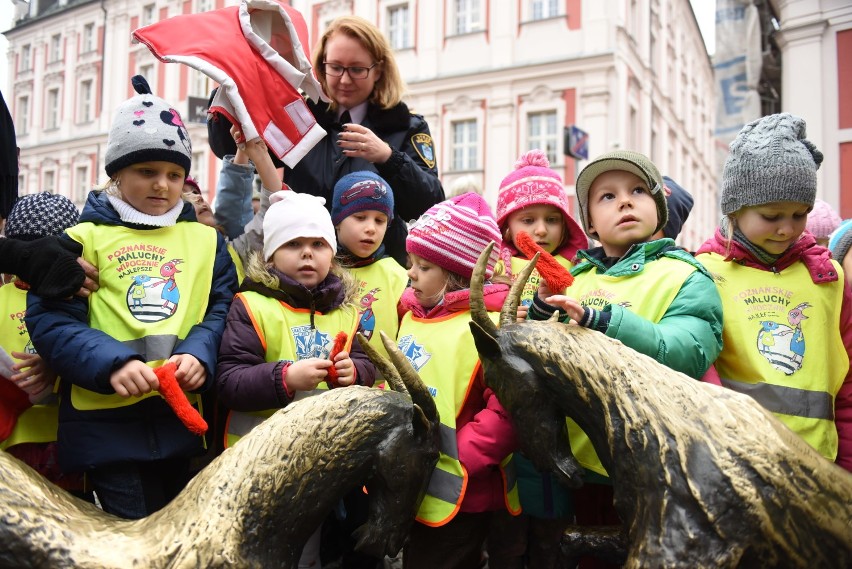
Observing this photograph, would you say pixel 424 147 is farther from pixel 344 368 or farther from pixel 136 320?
pixel 136 320

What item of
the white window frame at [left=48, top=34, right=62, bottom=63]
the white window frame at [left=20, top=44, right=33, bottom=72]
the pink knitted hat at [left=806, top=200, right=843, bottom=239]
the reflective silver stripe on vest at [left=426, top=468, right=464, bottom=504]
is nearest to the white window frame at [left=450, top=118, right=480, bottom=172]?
the pink knitted hat at [left=806, top=200, right=843, bottom=239]

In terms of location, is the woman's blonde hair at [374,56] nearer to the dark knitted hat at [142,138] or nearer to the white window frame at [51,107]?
the dark knitted hat at [142,138]

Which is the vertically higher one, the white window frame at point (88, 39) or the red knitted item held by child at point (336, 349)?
the white window frame at point (88, 39)

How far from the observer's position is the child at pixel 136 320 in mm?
1838

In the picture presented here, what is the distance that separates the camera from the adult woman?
2.58m

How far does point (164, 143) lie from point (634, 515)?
1.64 m

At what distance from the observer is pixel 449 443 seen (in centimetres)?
182

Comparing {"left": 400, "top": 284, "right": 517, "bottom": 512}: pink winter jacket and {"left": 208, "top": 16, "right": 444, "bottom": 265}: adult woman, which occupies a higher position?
{"left": 208, "top": 16, "right": 444, "bottom": 265}: adult woman

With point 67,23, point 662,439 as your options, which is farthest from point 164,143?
point 67,23

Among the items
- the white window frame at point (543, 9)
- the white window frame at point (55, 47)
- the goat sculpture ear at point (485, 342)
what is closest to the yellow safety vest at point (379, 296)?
the goat sculpture ear at point (485, 342)

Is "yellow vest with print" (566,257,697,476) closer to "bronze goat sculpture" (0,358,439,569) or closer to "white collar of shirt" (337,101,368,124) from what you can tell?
"bronze goat sculpture" (0,358,439,569)

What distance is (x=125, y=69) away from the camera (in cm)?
2633

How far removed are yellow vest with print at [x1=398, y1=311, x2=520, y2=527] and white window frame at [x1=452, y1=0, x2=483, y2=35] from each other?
62.6 feet

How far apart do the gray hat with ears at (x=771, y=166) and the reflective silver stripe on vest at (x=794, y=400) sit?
53 centimetres
